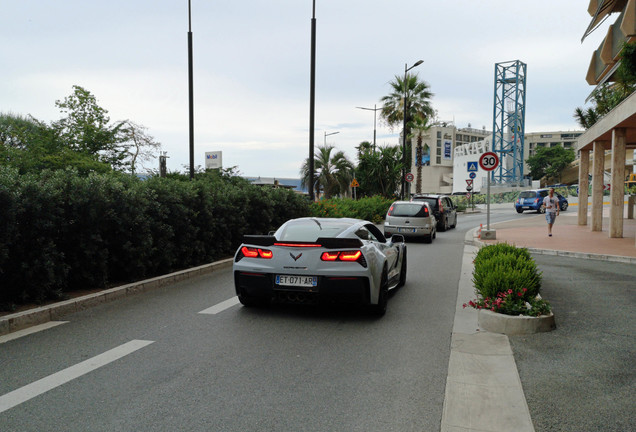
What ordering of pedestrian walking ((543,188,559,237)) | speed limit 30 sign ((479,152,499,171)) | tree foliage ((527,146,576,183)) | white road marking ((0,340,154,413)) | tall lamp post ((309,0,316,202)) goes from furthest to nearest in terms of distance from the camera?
tree foliage ((527,146,576,183)), tall lamp post ((309,0,316,202)), pedestrian walking ((543,188,559,237)), speed limit 30 sign ((479,152,499,171)), white road marking ((0,340,154,413))

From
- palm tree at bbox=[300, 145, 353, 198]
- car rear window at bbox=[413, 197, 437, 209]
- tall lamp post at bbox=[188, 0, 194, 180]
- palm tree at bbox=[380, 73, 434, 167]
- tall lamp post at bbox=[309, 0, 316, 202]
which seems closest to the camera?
tall lamp post at bbox=[309, 0, 316, 202]

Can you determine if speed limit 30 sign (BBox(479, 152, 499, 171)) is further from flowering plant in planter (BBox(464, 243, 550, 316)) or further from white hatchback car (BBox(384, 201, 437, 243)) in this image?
flowering plant in planter (BBox(464, 243, 550, 316))

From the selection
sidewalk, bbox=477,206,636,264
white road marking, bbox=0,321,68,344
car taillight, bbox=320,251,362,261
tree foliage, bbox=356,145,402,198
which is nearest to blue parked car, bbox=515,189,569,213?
tree foliage, bbox=356,145,402,198

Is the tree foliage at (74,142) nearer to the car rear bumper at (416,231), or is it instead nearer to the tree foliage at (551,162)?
the car rear bumper at (416,231)

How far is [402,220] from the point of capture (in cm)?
1928

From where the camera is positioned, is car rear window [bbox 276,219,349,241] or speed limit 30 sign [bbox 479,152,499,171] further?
speed limit 30 sign [bbox 479,152,499,171]

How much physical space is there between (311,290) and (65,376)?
295 cm

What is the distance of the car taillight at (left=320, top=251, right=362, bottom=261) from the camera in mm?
6606

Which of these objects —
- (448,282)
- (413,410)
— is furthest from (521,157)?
(413,410)

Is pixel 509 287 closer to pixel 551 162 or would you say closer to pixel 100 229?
pixel 100 229

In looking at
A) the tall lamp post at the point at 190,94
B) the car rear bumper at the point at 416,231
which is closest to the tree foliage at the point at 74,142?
the tall lamp post at the point at 190,94

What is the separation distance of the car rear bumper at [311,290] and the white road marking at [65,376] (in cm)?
161

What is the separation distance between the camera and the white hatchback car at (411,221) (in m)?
18.8

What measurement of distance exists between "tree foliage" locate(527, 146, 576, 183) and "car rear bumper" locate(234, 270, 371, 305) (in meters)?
116
